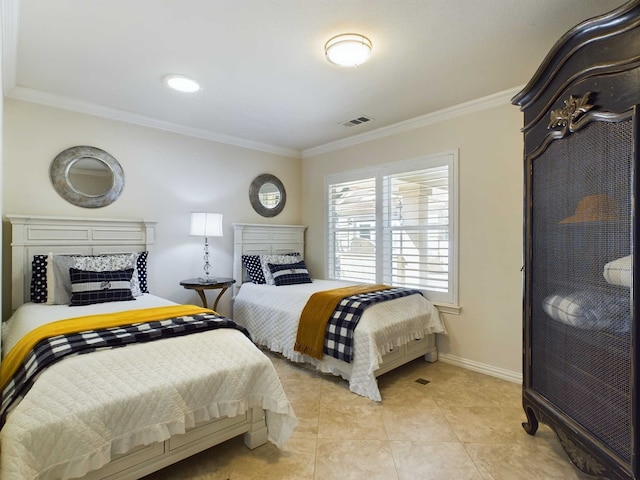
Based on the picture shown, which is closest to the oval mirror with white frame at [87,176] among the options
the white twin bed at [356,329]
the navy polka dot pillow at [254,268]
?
the white twin bed at [356,329]

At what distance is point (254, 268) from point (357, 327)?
69.2 inches

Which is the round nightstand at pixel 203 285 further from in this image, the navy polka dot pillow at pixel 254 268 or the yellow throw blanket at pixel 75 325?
the yellow throw blanket at pixel 75 325

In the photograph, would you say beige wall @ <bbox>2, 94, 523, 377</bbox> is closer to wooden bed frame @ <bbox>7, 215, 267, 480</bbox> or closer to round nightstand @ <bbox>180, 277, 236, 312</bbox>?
wooden bed frame @ <bbox>7, 215, 267, 480</bbox>

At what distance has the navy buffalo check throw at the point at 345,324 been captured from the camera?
8.70 ft

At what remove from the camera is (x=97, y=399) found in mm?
1425

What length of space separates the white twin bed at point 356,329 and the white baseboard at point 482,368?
0.12m

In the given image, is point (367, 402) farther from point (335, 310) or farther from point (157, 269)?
point (157, 269)

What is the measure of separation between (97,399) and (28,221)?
2.16 m

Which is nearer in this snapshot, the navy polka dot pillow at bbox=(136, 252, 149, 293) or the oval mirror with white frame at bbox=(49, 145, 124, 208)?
the oval mirror with white frame at bbox=(49, 145, 124, 208)

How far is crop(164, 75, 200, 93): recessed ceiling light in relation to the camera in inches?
103

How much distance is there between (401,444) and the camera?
2.01 m

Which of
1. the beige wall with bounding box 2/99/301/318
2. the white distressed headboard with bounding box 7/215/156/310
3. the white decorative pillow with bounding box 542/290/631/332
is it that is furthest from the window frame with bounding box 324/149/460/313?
the white distressed headboard with bounding box 7/215/156/310

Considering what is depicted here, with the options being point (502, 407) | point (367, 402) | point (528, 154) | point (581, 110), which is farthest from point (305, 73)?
point (502, 407)

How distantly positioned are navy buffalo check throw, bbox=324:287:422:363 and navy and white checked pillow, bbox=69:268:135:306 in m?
1.68
